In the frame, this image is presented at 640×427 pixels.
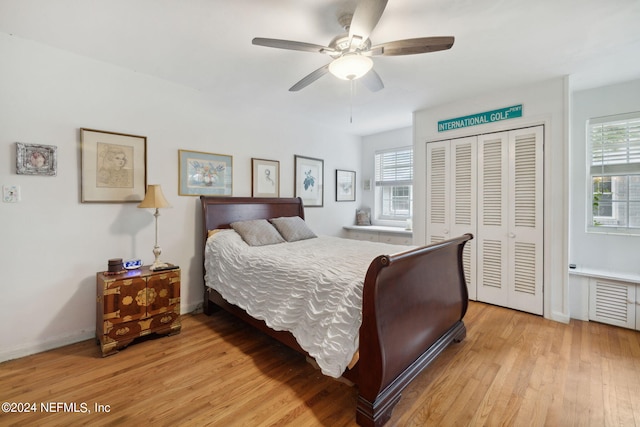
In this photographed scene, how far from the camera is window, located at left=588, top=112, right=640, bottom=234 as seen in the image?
294 centimetres

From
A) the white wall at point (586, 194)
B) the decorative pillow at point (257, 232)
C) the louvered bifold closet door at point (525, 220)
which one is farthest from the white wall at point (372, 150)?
the decorative pillow at point (257, 232)

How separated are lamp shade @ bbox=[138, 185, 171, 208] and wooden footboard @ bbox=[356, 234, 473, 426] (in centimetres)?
212

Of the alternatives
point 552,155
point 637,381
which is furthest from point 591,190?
point 637,381

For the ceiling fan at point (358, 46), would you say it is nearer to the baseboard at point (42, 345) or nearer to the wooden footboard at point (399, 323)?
the wooden footboard at point (399, 323)

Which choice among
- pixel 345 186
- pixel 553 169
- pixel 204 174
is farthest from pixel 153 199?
pixel 553 169

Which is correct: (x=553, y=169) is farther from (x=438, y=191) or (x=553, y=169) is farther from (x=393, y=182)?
(x=393, y=182)

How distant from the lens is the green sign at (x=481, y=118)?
3.12 m

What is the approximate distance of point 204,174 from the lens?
3221 millimetres

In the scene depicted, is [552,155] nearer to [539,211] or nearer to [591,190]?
[539,211]

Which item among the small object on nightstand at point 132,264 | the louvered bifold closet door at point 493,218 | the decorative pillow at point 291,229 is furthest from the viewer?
the decorative pillow at point 291,229

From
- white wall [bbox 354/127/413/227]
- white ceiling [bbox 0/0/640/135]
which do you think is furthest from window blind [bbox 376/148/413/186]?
white ceiling [bbox 0/0/640/135]

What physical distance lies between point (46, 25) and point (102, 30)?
375 millimetres

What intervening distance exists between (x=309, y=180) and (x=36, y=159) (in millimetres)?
3063

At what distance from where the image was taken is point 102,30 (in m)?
2.08
